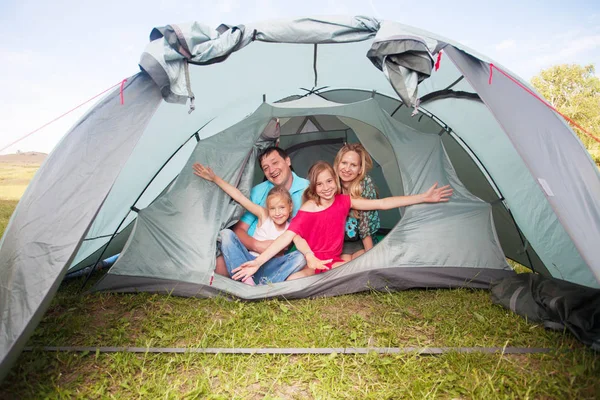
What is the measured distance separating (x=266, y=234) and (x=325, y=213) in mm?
471

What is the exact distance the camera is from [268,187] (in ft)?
11.0

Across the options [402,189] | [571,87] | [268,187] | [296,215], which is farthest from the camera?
[571,87]

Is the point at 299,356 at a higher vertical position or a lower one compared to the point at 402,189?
lower

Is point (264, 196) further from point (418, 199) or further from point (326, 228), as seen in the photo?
point (418, 199)

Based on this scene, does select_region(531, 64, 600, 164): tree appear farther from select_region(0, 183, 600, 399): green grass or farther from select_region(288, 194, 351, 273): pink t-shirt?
select_region(0, 183, 600, 399): green grass

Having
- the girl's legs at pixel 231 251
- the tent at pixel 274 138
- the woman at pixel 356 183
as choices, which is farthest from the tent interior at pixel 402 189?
the girl's legs at pixel 231 251

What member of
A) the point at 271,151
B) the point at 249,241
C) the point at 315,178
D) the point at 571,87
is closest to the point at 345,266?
the point at 315,178

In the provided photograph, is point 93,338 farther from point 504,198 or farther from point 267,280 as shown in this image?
point 504,198

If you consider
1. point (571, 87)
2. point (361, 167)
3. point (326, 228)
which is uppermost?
point (571, 87)

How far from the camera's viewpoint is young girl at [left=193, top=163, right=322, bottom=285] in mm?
2873

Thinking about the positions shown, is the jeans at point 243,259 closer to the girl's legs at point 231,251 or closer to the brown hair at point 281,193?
the girl's legs at point 231,251

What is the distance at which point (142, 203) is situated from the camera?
3324 mm

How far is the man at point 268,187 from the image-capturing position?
10.2 ft

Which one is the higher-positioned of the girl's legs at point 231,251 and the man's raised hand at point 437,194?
the man's raised hand at point 437,194
